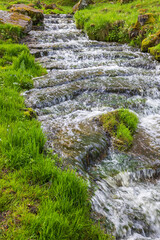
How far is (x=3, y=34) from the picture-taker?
427 inches

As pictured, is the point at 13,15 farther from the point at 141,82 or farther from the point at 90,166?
the point at 90,166

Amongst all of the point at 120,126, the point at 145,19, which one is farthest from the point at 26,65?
the point at 145,19

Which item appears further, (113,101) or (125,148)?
(113,101)

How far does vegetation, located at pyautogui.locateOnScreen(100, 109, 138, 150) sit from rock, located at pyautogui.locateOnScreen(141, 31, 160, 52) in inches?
333

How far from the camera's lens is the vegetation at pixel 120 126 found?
4.56m

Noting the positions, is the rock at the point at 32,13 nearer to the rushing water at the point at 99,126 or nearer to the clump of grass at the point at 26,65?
the rushing water at the point at 99,126

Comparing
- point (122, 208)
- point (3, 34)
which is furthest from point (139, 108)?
point (3, 34)

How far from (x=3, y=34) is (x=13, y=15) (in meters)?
3.82

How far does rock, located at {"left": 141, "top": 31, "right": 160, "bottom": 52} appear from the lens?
37.3 ft

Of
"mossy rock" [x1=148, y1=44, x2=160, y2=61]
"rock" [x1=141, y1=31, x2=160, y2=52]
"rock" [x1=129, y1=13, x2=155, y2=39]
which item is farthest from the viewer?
"rock" [x1=129, y1=13, x2=155, y2=39]

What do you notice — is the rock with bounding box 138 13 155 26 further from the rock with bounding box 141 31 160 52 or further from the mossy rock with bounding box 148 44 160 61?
the mossy rock with bounding box 148 44 160 61

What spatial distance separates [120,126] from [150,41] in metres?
9.32

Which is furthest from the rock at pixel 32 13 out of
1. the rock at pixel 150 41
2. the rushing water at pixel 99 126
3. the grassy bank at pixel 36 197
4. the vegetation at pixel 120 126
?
the grassy bank at pixel 36 197

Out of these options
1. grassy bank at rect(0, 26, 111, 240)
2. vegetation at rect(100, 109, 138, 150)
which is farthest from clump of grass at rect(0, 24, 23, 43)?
grassy bank at rect(0, 26, 111, 240)
